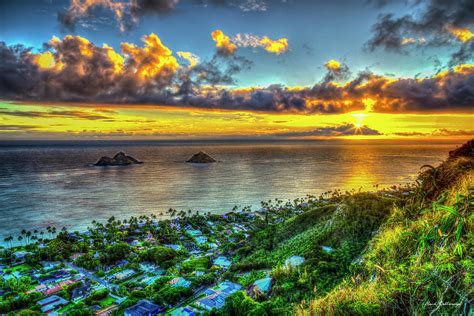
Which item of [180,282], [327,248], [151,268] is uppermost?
[327,248]

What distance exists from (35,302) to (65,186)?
7693 cm

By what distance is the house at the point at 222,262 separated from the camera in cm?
2788

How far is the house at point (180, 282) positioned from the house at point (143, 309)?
3.03 meters

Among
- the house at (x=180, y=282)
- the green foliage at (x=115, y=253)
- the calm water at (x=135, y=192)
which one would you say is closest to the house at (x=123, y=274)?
the green foliage at (x=115, y=253)

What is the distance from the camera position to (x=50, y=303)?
24.1m

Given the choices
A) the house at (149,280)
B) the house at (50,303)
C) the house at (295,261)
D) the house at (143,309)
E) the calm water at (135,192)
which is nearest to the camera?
the house at (295,261)

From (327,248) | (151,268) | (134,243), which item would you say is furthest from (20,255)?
(327,248)

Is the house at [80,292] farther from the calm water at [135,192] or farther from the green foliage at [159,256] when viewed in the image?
the calm water at [135,192]

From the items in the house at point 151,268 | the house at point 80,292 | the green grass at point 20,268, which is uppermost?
the house at point 80,292

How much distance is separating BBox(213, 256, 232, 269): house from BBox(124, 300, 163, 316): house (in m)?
8.47

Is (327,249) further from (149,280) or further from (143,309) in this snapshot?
(149,280)

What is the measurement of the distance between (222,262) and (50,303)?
48.9ft

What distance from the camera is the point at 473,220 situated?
5.08 m

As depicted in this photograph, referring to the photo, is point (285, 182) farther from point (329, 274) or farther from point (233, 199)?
point (329, 274)
